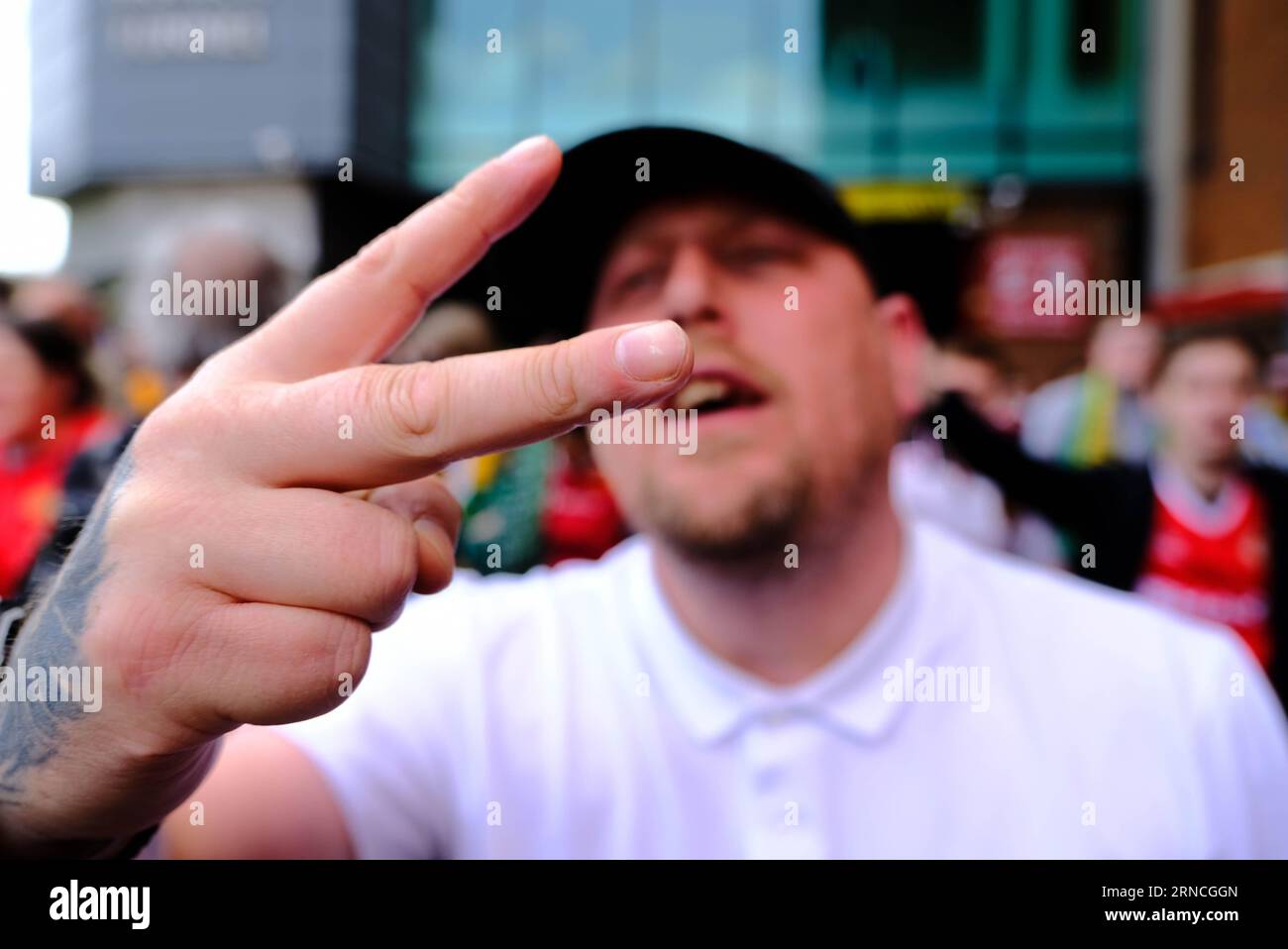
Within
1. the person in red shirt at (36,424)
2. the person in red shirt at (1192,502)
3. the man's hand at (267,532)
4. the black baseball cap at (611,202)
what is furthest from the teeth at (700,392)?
the person in red shirt at (36,424)

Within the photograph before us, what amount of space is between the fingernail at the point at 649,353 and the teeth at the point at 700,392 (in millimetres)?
460

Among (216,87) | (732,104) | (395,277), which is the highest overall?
(216,87)

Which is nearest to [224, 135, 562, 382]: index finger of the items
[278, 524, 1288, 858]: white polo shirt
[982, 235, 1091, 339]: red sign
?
[278, 524, 1288, 858]: white polo shirt

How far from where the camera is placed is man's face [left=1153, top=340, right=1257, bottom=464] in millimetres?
2223

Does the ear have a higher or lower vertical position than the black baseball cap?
lower

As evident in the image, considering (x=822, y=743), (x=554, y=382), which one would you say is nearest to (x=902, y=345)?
(x=822, y=743)

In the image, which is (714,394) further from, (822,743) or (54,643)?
(54,643)

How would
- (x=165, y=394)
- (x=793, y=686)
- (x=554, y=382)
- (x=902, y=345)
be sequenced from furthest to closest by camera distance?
(x=165, y=394), (x=902, y=345), (x=793, y=686), (x=554, y=382)

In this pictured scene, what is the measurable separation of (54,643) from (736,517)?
0.68 metres

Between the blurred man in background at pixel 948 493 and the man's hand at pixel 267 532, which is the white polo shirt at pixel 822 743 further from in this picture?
the blurred man in background at pixel 948 493

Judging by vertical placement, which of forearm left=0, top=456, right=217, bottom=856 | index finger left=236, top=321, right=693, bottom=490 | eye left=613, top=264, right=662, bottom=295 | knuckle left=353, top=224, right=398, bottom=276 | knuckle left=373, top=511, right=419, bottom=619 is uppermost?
eye left=613, top=264, right=662, bottom=295

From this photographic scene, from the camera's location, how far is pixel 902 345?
4.47 ft

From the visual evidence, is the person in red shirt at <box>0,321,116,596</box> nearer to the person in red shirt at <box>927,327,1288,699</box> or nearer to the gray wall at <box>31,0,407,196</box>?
the person in red shirt at <box>927,327,1288,699</box>

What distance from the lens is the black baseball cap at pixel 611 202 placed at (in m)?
1.08
